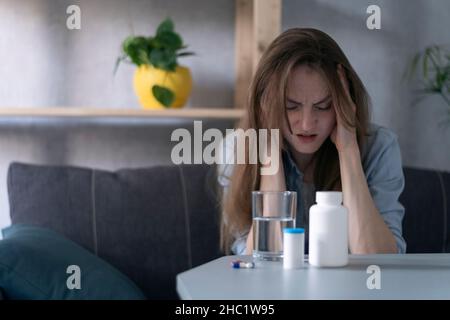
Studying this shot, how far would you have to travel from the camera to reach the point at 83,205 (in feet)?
6.13

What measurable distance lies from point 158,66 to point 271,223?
108cm

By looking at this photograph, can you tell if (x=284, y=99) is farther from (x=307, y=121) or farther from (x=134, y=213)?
(x=134, y=213)

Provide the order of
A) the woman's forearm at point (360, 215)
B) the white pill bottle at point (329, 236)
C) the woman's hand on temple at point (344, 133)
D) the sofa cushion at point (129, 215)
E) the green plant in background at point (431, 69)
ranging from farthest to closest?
the green plant in background at point (431, 69) < the sofa cushion at point (129, 215) < the woman's hand on temple at point (344, 133) < the woman's forearm at point (360, 215) < the white pill bottle at point (329, 236)

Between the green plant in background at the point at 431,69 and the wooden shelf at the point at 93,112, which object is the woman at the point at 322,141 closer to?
the wooden shelf at the point at 93,112

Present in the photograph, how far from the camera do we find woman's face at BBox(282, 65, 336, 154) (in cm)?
144

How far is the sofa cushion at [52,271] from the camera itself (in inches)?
55.7

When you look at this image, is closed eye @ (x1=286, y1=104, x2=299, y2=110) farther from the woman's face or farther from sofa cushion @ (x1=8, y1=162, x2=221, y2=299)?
sofa cushion @ (x1=8, y1=162, x2=221, y2=299)

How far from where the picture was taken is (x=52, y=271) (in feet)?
4.91

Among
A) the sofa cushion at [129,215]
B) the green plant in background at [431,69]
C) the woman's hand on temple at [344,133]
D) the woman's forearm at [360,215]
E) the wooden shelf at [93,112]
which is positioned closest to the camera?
the woman's forearm at [360,215]

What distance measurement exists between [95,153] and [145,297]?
639 mm

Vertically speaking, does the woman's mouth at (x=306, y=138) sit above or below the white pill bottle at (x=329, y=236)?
above

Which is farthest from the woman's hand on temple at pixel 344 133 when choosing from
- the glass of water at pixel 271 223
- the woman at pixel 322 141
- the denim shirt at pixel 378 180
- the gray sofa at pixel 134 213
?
the gray sofa at pixel 134 213

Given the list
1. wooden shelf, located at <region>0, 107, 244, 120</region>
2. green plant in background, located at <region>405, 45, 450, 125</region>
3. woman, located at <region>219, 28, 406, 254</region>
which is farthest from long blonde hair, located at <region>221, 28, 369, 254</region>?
green plant in background, located at <region>405, 45, 450, 125</region>

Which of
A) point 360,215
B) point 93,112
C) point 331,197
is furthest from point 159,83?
point 331,197
